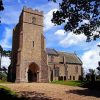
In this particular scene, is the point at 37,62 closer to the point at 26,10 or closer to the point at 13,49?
the point at 13,49

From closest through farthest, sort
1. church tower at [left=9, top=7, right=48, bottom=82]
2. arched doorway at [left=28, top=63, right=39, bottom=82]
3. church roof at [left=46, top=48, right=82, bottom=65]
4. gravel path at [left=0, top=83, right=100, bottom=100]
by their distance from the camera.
Result: 1. gravel path at [left=0, top=83, right=100, bottom=100]
2. church tower at [left=9, top=7, right=48, bottom=82]
3. arched doorway at [left=28, top=63, right=39, bottom=82]
4. church roof at [left=46, top=48, right=82, bottom=65]

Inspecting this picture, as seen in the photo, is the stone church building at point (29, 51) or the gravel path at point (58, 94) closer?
the gravel path at point (58, 94)


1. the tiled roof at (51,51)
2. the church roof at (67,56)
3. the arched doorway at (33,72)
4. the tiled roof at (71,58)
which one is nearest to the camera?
the arched doorway at (33,72)

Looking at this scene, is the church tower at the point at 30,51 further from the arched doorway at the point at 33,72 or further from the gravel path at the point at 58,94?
the gravel path at the point at 58,94

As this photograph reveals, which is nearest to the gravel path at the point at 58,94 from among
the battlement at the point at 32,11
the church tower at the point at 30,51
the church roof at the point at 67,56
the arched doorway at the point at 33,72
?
the church tower at the point at 30,51

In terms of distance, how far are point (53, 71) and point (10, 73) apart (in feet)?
57.6

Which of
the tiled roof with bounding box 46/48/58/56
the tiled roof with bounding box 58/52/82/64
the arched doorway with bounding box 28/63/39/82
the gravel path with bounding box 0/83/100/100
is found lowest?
the gravel path with bounding box 0/83/100/100

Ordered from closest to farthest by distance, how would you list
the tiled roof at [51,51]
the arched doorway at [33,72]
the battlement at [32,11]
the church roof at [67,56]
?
the arched doorway at [33,72] < the battlement at [32,11] < the tiled roof at [51,51] < the church roof at [67,56]

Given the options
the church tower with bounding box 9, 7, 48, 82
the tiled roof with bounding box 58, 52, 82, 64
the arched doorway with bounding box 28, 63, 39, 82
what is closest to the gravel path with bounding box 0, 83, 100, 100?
the church tower with bounding box 9, 7, 48, 82

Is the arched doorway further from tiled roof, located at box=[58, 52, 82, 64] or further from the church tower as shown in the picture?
tiled roof, located at box=[58, 52, 82, 64]

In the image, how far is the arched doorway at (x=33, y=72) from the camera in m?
60.8

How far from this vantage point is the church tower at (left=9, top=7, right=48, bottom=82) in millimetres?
58156

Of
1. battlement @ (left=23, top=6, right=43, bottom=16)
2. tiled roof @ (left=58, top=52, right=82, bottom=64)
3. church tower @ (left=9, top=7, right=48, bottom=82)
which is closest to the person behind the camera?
church tower @ (left=9, top=7, right=48, bottom=82)

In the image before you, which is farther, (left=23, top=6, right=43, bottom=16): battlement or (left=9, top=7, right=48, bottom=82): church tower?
(left=23, top=6, right=43, bottom=16): battlement
